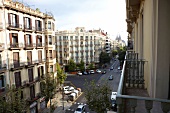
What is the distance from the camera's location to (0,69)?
43.3 feet

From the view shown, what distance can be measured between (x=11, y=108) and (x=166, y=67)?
1011cm

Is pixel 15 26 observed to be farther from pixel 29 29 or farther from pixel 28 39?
pixel 28 39

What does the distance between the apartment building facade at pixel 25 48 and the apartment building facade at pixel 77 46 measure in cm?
1974

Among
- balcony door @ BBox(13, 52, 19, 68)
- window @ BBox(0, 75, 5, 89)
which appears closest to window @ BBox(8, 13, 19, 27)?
balcony door @ BBox(13, 52, 19, 68)

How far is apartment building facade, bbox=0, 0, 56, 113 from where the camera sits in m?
13.9

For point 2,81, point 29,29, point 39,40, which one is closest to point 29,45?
point 29,29

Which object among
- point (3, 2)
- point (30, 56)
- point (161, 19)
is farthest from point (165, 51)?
point (30, 56)

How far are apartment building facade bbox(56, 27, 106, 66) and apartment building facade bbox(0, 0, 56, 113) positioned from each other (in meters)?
19.7

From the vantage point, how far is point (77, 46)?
42125 millimetres

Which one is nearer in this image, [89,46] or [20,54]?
[20,54]

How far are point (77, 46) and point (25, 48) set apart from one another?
86.0ft

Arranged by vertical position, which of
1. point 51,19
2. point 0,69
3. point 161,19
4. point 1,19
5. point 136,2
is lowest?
point 0,69

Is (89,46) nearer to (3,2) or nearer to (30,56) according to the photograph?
(30,56)

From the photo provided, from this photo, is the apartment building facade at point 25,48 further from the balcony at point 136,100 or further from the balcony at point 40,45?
the balcony at point 136,100
